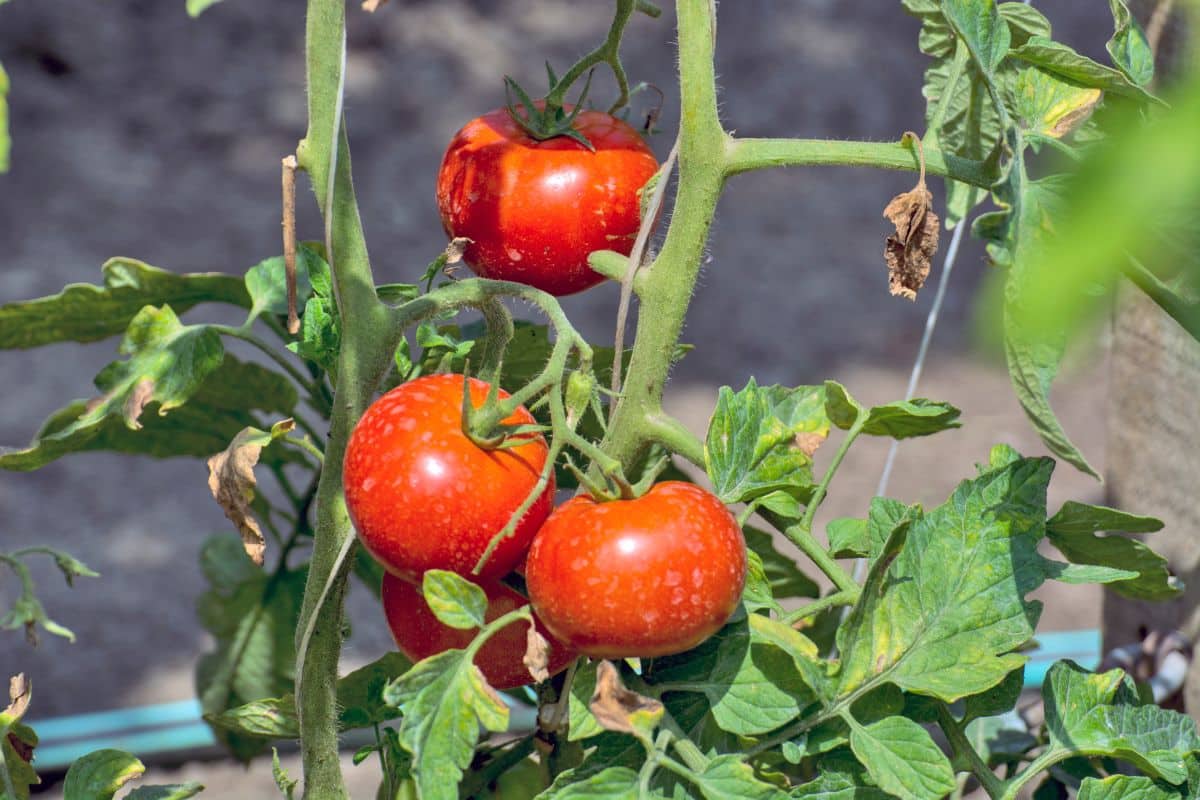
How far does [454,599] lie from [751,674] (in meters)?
0.13

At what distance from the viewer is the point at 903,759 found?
52cm

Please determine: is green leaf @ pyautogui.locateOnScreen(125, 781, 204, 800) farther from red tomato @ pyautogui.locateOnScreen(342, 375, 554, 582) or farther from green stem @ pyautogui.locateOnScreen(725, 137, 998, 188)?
green stem @ pyautogui.locateOnScreen(725, 137, 998, 188)

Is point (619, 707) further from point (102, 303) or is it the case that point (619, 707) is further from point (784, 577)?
point (102, 303)

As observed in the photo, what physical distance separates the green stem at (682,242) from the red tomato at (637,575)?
0.23 ft

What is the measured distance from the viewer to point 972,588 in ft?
1.76

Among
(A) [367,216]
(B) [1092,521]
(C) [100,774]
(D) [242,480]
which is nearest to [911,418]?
(B) [1092,521]

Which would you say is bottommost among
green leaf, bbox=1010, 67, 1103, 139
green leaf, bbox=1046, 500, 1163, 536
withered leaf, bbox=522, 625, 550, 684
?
withered leaf, bbox=522, 625, 550, 684

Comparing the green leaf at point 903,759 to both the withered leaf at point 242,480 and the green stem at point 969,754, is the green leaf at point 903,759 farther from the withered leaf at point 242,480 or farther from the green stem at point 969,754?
the withered leaf at point 242,480

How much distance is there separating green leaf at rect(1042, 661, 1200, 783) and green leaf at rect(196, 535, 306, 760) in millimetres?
536

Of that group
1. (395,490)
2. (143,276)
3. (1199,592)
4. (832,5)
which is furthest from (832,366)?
(395,490)

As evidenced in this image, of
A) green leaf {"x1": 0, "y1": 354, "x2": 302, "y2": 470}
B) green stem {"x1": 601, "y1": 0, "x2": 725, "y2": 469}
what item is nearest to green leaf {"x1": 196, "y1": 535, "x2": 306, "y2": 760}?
green leaf {"x1": 0, "y1": 354, "x2": 302, "y2": 470}

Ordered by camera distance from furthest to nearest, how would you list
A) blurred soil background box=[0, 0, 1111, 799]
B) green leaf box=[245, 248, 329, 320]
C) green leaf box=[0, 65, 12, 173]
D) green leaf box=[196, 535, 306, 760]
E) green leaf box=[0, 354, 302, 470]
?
blurred soil background box=[0, 0, 1111, 799], green leaf box=[196, 535, 306, 760], green leaf box=[0, 354, 302, 470], green leaf box=[245, 248, 329, 320], green leaf box=[0, 65, 12, 173]

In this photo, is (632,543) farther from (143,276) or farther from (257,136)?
(257,136)

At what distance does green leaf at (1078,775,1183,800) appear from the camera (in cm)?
56
